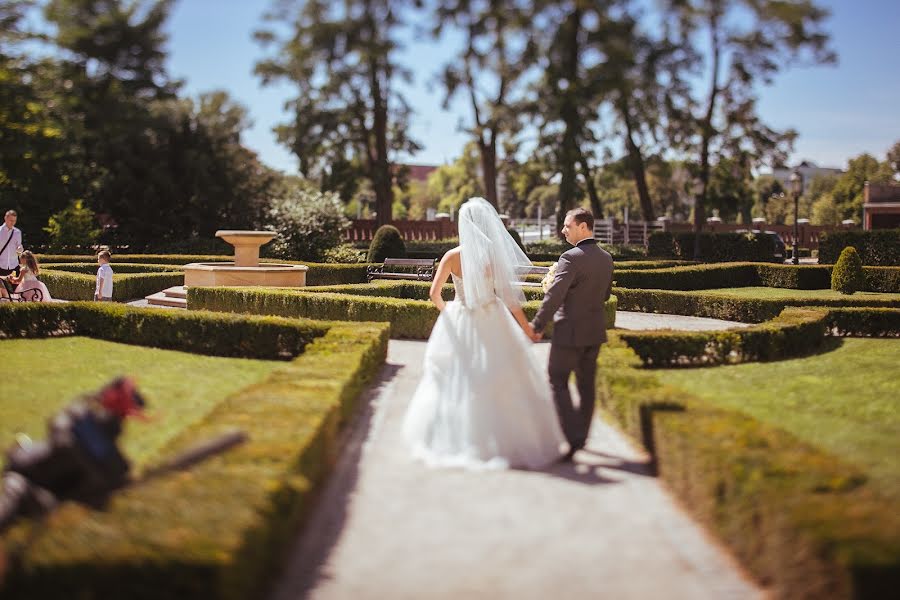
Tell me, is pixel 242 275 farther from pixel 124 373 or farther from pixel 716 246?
pixel 716 246

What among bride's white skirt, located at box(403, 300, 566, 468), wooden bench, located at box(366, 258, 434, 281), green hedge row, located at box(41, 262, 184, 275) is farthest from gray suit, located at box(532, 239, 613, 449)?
green hedge row, located at box(41, 262, 184, 275)

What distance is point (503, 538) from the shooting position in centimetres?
454

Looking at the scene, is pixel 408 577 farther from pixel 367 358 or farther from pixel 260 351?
pixel 260 351

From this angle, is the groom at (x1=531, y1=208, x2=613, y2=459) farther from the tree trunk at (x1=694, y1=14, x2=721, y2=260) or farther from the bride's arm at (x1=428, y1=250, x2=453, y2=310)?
the tree trunk at (x1=694, y1=14, x2=721, y2=260)

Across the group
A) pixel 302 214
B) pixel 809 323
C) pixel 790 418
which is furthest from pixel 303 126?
pixel 790 418

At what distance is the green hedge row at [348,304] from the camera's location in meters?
13.2

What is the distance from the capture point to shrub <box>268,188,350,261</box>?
29.6m

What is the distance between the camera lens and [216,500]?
3861 millimetres

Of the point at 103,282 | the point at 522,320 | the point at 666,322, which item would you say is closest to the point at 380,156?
the point at 666,322

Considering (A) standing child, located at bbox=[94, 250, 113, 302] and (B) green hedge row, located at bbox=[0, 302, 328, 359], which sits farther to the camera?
(A) standing child, located at bbox=[94, 250, 113, 302]

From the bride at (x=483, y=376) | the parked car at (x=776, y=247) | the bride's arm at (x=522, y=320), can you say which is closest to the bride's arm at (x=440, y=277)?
the bride at (x=483, y=376)

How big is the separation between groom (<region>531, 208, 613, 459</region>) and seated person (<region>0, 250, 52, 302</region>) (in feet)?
34.4

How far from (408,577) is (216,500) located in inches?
39.0

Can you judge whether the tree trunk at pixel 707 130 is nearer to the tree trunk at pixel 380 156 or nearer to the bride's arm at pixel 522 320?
the tree trunk at pixel 380 156
